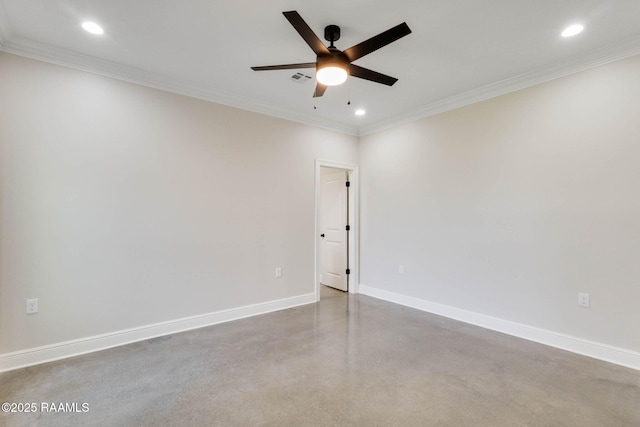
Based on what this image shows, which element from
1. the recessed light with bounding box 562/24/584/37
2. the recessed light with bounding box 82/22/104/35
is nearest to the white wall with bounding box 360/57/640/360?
the recessed light with bounding box 562/24/584/37

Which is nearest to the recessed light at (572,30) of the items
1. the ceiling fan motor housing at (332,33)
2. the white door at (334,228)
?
the ceiling fan motor housing at (332,33)

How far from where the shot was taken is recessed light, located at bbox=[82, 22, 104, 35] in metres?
2.33

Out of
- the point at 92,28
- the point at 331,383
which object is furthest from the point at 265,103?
the point at 331,383

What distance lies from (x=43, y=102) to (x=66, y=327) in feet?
6.84

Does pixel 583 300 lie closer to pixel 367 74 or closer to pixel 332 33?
pixel 367 74

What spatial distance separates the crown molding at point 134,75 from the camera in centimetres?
256

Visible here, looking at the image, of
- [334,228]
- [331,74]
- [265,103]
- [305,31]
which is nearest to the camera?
[305,31]

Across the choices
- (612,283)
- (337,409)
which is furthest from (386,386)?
(612,283)

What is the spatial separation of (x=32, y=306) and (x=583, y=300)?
510 centimetres

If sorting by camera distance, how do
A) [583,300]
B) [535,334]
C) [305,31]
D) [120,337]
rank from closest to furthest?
[305,31], [583,300], [120,337], [535,334]

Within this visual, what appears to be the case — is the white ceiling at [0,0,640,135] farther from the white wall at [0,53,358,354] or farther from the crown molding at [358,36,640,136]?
the white wall at [0,53,358,354]

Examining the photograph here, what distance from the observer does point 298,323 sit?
11.7 ft

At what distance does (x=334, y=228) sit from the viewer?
17.5 ft

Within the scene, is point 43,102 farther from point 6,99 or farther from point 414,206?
point 414,206
